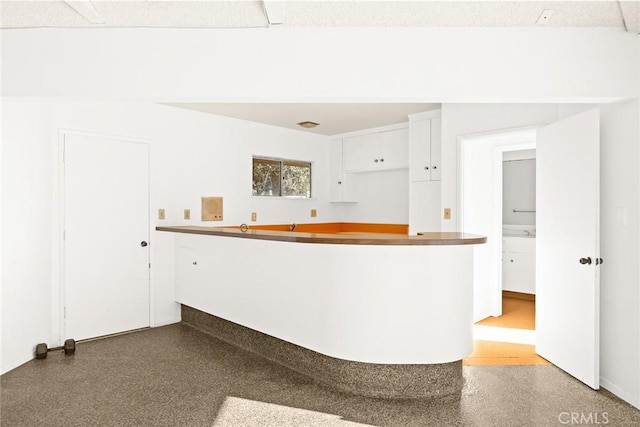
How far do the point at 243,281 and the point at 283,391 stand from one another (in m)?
1.07

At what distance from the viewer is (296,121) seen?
5.35m

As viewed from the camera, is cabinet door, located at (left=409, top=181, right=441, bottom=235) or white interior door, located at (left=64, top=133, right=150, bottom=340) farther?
cabinet door, located at (left=409, top=181, right=441, bottom=235)

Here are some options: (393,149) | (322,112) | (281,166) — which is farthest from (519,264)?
(281,166)

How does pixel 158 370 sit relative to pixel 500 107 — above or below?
below

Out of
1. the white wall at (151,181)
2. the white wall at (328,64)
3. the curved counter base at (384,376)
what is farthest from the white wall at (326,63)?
the curved counter base at (384,376)

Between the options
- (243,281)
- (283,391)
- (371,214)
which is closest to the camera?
(283,391)

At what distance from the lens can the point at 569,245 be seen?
3.09m

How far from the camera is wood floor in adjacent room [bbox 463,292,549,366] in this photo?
11.0ft

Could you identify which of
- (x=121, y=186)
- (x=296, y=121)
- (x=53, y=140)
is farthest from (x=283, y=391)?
(x=296, y=121)

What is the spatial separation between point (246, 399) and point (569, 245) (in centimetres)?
259

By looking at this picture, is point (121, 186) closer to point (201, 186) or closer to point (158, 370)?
point (201, 186)

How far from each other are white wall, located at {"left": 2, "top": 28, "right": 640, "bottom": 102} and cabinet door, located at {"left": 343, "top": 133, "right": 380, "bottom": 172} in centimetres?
316

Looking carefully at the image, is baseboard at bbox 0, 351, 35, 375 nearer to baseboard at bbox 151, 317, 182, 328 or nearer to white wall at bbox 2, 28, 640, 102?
baseboard at bbox 151, 317, 182, 328

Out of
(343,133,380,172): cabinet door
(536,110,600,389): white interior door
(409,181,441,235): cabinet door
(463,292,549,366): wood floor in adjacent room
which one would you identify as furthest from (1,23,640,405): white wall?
(343,133,380,172): cabinet door
